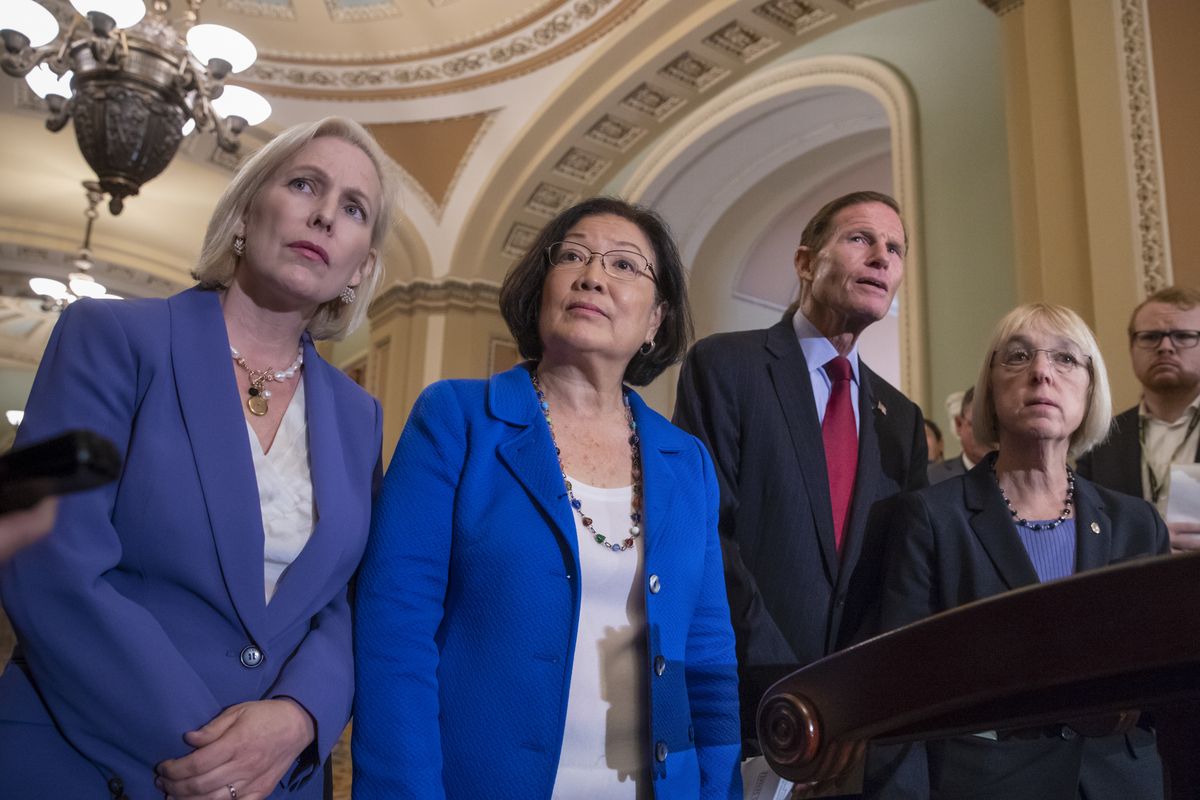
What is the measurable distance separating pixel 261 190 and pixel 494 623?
736 mm

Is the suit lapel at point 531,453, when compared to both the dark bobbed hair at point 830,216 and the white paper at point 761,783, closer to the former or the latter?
the white paper at point 761,783

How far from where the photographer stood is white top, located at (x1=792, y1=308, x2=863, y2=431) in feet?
6.77

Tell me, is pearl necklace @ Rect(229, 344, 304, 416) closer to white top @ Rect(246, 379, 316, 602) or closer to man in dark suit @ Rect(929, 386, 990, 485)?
white top @ Rect(246, 379, 316, 602)

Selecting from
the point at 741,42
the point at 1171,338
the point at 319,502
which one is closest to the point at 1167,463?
the point at 1171,338

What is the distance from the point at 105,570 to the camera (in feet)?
3.87

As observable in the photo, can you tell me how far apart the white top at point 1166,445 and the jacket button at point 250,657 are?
2.27m

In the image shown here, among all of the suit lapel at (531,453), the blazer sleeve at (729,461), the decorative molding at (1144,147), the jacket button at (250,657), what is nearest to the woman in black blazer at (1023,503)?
the blazer sleeve at (729,461)

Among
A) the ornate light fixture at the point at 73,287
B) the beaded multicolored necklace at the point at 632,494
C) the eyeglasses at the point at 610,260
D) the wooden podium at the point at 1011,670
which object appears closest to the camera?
the wooden podium at the point at 1011,670

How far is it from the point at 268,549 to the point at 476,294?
8.47 meters

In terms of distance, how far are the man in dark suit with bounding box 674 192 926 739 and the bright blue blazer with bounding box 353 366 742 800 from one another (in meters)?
0.29

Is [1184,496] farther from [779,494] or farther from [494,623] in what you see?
[494,623]

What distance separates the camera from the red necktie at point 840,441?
1946mm

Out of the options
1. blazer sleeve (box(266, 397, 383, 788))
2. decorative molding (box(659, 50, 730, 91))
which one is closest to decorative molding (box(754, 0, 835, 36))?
decorative molding (box(659, 50, 730, 91))

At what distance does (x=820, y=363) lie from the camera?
2082 millimetres
